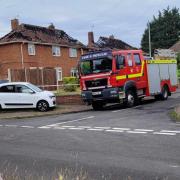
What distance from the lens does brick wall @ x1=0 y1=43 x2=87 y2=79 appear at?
45469 millimetres

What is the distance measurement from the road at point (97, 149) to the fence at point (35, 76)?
1943 cm

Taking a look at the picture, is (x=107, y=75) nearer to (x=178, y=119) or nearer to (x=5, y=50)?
(x=178, y=119)

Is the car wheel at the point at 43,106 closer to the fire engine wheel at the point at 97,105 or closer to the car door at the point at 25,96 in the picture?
the car door at the point at 25,96

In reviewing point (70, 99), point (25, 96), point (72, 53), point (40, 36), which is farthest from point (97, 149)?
point (72, 53)

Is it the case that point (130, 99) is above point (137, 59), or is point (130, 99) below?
below

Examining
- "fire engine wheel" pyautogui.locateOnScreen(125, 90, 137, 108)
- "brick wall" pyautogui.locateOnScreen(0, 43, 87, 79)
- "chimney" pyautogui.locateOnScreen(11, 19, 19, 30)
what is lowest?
"fire engine wheel" pyautogui.locateOnScreen(125, 90, 137, 108)

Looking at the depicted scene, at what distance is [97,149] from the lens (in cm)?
996

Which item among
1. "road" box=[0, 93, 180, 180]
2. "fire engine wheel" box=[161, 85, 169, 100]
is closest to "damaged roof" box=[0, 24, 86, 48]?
"fire engine wheel" box=[161, 85, 169, 100]

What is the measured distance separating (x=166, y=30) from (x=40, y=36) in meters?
52.3

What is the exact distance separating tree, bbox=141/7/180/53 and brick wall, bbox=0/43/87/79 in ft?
157

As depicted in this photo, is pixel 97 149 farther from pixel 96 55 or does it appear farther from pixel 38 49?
pixel 38 49

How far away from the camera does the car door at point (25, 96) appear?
73.3 feet

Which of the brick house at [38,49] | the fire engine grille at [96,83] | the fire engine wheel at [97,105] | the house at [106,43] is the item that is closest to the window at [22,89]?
the fire engine grille at [96,83]

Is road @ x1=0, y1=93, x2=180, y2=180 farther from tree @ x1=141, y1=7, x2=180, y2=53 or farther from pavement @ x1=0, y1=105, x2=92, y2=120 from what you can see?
tree @ x1=141, y1=7, x2=180, y2=53
